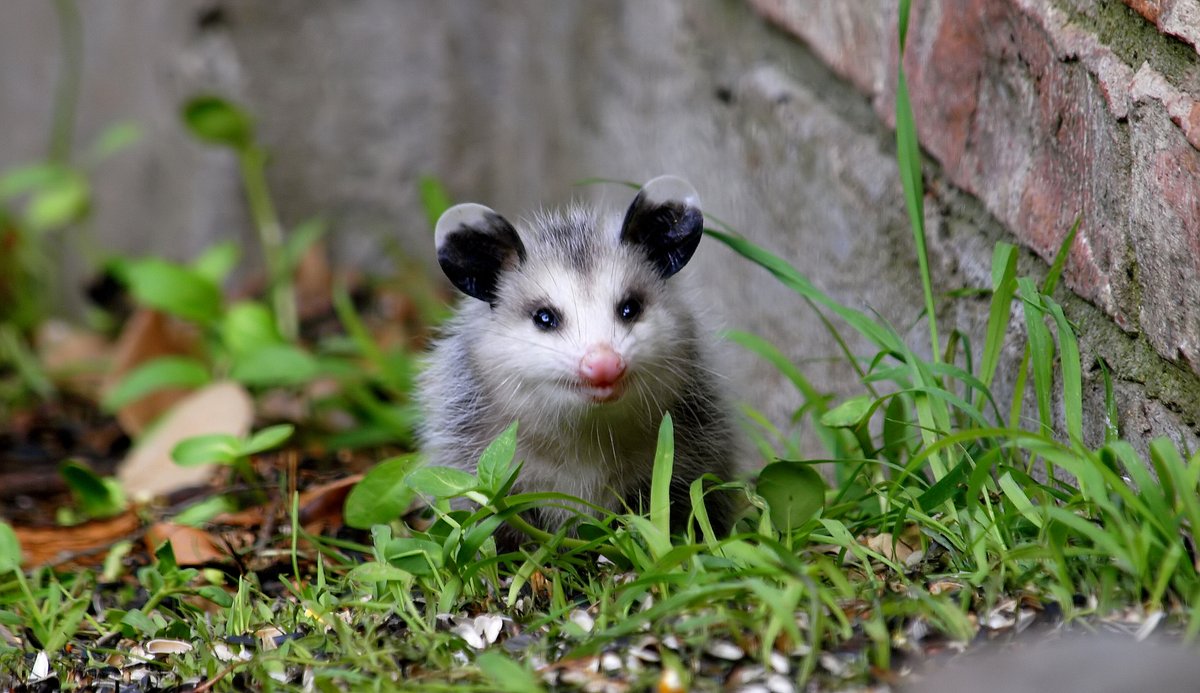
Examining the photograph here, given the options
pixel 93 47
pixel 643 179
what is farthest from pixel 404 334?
pixel 93 47

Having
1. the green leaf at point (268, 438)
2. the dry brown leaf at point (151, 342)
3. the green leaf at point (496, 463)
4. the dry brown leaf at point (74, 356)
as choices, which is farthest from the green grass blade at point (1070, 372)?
the dry brown leaf at point (74, 356)

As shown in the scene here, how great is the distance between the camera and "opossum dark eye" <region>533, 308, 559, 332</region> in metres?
2.40

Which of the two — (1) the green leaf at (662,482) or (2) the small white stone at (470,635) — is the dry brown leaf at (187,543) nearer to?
(2) the small white stone at (470,635)

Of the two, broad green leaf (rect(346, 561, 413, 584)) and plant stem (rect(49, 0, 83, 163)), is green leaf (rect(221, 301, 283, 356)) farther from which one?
plant stem (rect(49, 0, 83, 163))

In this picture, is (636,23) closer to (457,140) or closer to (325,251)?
(457,140)

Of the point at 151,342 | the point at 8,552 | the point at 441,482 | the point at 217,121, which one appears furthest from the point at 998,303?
the point at 151,342

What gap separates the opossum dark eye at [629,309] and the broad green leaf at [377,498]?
487 mm

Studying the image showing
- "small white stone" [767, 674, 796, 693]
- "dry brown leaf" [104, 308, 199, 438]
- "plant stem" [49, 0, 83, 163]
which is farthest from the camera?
"plant stem" [49, 0, 83, 163]

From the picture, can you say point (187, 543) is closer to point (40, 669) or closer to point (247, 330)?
point (40, 669)

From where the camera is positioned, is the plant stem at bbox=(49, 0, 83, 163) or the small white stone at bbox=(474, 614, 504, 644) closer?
the small white stone at bbox=(474, 614, 504, 644)

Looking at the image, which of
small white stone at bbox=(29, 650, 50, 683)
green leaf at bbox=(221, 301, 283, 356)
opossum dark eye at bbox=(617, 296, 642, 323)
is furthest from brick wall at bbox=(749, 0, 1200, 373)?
green leaf at bbox=(221, 301, 283, 356)

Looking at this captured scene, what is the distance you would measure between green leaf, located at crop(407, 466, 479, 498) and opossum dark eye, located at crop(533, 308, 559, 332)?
16.9 inches

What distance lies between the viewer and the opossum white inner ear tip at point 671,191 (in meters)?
2.40

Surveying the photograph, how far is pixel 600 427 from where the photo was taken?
2385 millimetres
